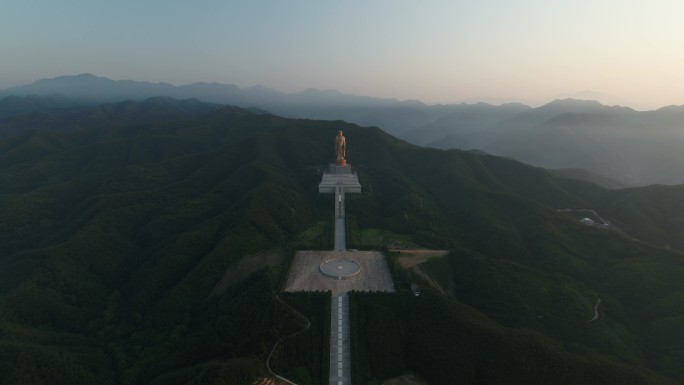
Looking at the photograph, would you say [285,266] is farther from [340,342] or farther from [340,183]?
[340,183]

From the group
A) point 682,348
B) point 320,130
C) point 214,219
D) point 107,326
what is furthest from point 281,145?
point 682,348

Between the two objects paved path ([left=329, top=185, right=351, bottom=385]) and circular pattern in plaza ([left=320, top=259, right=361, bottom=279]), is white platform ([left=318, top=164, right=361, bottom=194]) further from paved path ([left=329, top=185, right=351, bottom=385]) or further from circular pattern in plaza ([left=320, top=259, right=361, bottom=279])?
paved path ([left=329, top=185, right=351, bottom=385])

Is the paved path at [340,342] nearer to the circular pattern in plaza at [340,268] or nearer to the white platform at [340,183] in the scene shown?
the circular pattern in plaza at [340,268]

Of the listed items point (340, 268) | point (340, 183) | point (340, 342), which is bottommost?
point (340, 342)

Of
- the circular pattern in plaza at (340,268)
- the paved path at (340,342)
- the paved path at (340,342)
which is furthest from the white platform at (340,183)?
the paved path at (340,342)

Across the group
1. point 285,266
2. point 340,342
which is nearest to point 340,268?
point 285,266

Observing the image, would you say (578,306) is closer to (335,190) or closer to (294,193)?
(335,190)
